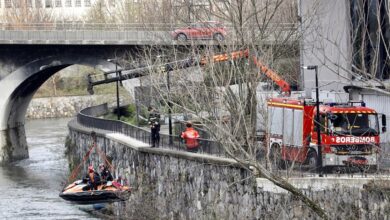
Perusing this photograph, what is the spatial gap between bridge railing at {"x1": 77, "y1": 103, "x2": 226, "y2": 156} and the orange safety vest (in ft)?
1.04

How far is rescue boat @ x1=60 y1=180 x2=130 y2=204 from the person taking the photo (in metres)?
41.7

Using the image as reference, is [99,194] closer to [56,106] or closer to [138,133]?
[138,133]

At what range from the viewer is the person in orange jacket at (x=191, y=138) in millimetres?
39906

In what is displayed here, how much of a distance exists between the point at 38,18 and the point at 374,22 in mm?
67205

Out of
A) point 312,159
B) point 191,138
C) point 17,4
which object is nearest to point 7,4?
point 17,4

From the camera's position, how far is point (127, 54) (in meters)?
65.6

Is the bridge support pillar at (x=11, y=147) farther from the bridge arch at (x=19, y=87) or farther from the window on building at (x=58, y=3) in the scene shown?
the window on building at (x=58, y=3)

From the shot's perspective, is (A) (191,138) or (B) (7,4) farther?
(B) (7,4)

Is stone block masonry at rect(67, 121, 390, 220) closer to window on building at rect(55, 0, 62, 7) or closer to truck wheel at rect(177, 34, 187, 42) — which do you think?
truck wheel at rect(177, 34, 187, 42)

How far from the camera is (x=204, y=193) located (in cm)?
3856

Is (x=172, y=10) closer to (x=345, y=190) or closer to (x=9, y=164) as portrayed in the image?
(x=9, y=164)

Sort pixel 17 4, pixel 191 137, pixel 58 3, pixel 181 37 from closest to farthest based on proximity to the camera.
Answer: pixel 191 137, pixel 181 37, pixel 17 4, pixel 58 3

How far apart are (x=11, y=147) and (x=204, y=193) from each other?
32970mm

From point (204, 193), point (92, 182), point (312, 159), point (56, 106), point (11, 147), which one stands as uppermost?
point (312, 159)
